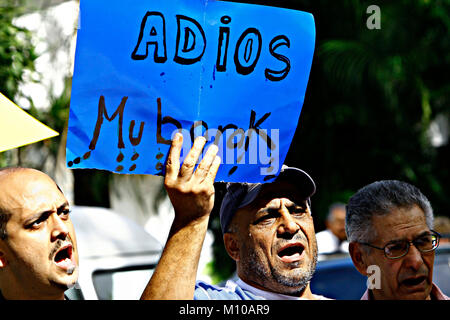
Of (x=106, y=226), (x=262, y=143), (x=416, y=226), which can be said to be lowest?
(x=106, y=226)

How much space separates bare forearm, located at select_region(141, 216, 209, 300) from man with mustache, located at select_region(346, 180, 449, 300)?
857 mm

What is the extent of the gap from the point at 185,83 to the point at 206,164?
33cm

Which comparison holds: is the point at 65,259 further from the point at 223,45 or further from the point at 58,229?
the point at 223,45

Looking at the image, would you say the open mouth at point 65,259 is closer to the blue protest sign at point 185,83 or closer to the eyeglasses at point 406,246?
the blue protest sign at point 185,83

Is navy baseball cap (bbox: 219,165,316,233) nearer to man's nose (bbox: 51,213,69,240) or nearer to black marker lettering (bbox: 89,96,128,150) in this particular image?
black marker lettering (bbox: 89,96,128,150)

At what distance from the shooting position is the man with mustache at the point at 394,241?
2.40 meters

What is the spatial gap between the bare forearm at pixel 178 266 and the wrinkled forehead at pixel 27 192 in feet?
1.55

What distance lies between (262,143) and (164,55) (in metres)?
0.44

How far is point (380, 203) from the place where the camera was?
8.23ft

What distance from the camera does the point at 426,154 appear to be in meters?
8.02

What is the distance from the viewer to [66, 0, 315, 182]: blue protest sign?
82.0 inches

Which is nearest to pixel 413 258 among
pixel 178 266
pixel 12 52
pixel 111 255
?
pixel 178 266
